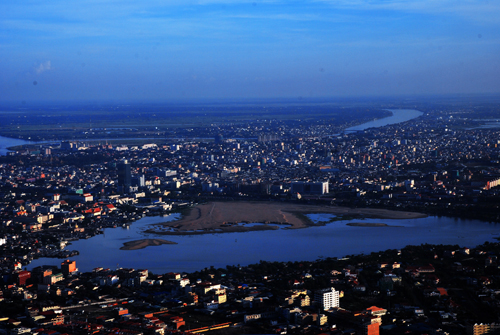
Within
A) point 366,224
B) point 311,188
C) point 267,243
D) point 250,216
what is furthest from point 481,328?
point 311,188

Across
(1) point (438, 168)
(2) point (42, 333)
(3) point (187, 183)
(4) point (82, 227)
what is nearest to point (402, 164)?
(1) point (438, 168)

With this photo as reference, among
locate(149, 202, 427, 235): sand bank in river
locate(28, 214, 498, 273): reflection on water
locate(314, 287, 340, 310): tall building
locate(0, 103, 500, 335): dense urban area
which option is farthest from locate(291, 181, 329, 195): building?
locate(314, 287, 340, 310): tall building

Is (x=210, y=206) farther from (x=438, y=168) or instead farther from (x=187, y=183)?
(x=438, y=168)

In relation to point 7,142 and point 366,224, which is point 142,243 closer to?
point 366,224

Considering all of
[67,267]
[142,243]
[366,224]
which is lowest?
[366,224]

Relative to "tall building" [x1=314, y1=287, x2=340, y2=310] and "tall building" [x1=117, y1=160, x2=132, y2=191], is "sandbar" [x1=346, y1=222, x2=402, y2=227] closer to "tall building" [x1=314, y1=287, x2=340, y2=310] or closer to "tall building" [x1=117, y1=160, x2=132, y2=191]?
"tall building" [x1=314, y1=287, x2=340, y2=310]

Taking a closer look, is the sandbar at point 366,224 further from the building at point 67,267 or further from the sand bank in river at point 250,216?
the building at point 67,267
